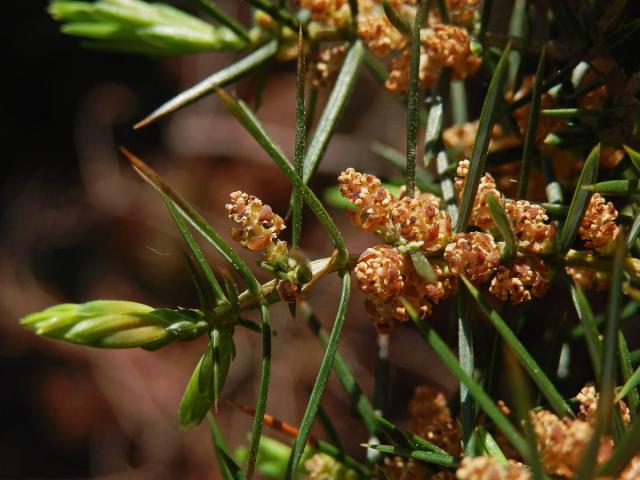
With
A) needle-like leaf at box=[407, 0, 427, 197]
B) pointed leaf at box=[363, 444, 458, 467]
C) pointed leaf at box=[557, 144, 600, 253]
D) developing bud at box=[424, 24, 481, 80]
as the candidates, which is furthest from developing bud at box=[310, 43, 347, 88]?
pointed leaf at box=[363, 444, 458, 467]

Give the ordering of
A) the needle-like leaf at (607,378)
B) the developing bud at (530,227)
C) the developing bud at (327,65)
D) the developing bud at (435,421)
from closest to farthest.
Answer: the needle-like leaf at (607,378) → the developing bud at (530,227) → the developing bud at (435,421) → the developing bud at (327,65)

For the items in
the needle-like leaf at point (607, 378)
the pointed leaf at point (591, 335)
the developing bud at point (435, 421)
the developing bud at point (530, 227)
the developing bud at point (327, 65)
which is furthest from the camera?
the developing bud at point (327, 65)

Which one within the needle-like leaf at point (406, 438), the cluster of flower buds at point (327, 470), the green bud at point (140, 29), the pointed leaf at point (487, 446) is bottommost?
the cluster of flower buds at point (327, 470)

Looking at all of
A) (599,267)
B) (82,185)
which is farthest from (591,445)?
(82,185)

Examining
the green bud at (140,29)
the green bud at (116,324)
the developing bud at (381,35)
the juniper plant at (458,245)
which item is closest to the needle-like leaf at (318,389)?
the juniper plant at (458,245)

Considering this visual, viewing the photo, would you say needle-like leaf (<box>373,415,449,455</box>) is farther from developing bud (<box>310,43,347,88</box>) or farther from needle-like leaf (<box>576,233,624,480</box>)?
developing bud (<box>310,43,347,88</box>)

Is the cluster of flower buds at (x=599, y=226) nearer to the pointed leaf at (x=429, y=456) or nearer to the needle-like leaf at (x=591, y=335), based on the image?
the needle-like leaf at (x=591, y=335)

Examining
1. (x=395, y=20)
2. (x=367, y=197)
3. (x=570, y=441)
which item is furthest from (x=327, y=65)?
(x=570, y=441)
